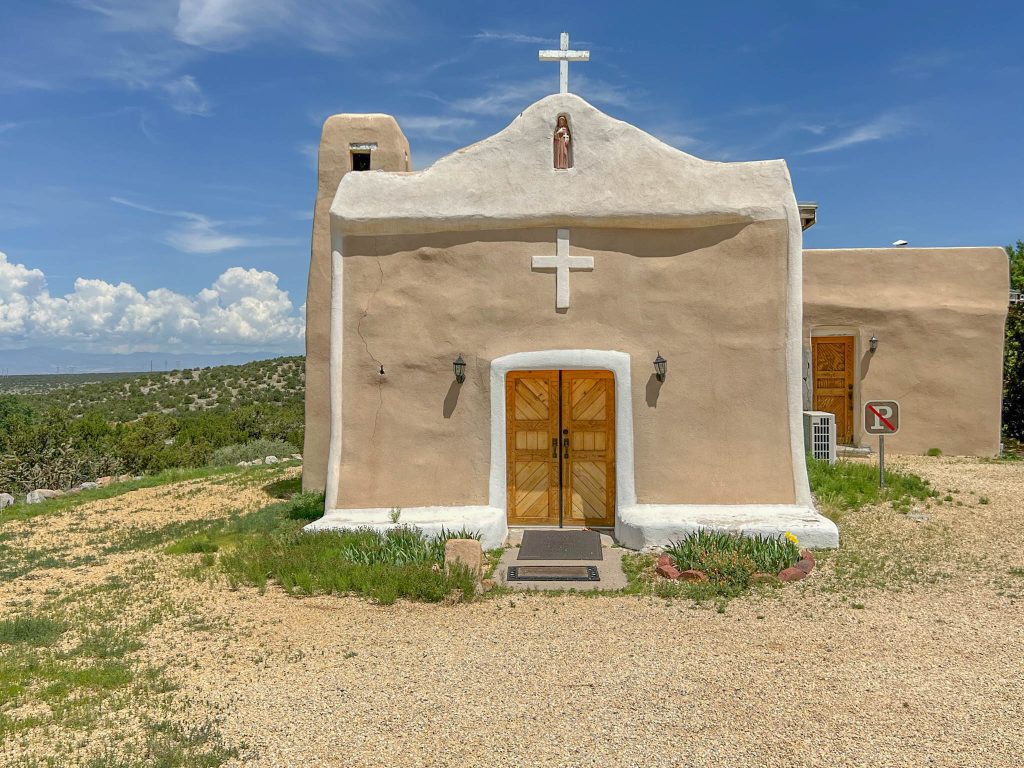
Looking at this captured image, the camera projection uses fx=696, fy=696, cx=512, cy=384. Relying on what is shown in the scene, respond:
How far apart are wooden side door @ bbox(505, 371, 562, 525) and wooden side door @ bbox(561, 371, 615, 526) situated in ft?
0.48

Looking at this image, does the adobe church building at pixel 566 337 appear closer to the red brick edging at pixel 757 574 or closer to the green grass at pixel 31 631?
the red brick edging at pixel 757 574

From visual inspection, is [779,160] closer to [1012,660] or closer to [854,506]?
[854,506]

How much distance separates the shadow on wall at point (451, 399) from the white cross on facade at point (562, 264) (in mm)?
1612

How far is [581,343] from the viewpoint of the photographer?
8742 mm

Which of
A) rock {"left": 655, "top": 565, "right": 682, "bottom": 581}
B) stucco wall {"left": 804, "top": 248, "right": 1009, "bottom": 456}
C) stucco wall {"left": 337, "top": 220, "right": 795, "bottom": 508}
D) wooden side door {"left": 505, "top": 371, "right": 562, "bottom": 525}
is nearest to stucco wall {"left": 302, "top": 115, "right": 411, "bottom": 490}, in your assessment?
stucco wall {"left": 337, "top": 220, "right": 795, "bottom": 508}

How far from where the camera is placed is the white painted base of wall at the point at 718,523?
7828 millimetres

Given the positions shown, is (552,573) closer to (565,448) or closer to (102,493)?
(565,448)

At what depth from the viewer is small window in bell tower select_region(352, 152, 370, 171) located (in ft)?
36.7

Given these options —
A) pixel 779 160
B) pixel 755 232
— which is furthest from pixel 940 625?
pixel 779 160

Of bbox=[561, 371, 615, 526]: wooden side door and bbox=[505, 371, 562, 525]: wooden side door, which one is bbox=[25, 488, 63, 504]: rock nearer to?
bbox=[505, 371, 562, 525]: wooden side door

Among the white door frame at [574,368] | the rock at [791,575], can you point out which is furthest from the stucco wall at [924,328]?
the rock at [791,575]

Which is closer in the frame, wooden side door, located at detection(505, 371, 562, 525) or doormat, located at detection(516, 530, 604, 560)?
doormat, located at detection(516, 530, 604, 560)

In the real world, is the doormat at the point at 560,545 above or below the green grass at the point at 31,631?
above

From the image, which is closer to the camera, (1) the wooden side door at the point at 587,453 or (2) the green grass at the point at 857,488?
(1) the wooden side door at the point at 587,453
